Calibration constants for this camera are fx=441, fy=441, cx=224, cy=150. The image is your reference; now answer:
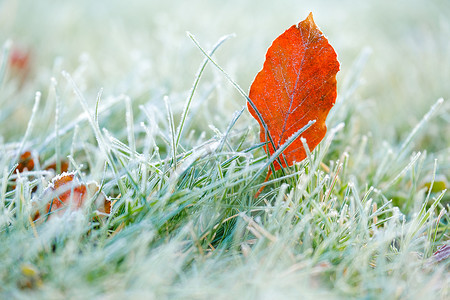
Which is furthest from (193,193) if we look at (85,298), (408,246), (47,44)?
(47,44)

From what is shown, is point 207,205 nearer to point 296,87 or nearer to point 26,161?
point 296,87

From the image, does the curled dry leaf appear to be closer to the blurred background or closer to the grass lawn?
the grass lawn

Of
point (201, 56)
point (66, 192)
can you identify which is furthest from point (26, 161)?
point (201, 56)

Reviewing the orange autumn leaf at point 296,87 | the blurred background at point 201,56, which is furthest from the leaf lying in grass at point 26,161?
the orange autumn leaf at point 296,87

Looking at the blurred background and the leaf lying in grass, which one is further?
the blurred background

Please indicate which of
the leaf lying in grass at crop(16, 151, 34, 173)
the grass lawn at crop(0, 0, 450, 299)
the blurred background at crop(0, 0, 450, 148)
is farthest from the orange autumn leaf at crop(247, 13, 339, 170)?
the leaf lying in grass at crop(16, 151, 34, 173)

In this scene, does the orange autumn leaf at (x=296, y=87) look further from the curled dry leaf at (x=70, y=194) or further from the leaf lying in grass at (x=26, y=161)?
the leaf lying in grass at (x=26, y=161)

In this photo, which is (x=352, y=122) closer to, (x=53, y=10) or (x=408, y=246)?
(x=408, y=246)
